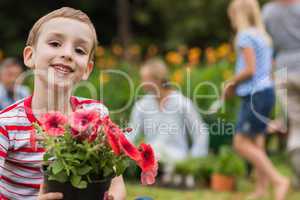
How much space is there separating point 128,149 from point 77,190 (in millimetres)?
189

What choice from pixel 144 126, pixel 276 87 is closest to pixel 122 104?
pixel 144 126

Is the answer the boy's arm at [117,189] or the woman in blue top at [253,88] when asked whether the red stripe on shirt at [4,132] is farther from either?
the woman in blue top at [253,88]

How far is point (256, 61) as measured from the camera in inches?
209

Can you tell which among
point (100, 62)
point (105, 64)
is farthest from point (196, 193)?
point (100, 62)

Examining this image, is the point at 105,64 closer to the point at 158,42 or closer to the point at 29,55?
the point at 29,55

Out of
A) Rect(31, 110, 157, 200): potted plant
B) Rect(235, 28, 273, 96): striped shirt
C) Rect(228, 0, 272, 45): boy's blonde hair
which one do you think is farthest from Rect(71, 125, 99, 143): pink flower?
Rect(228, 0, 272, 45): boy's blonde hair

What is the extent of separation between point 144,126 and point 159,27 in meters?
10.9

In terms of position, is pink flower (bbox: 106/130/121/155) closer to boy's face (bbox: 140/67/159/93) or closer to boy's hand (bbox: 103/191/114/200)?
boy's hand (bbox: 103/191/114/200)

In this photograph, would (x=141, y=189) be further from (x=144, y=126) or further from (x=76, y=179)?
(x=76, y=179)

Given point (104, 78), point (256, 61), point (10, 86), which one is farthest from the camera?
point (104, 78)

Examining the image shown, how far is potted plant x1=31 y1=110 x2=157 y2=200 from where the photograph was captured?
6.06ft

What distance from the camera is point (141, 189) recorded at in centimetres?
566

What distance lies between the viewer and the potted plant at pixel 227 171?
5.72 meters

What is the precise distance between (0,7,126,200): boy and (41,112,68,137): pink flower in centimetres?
31
